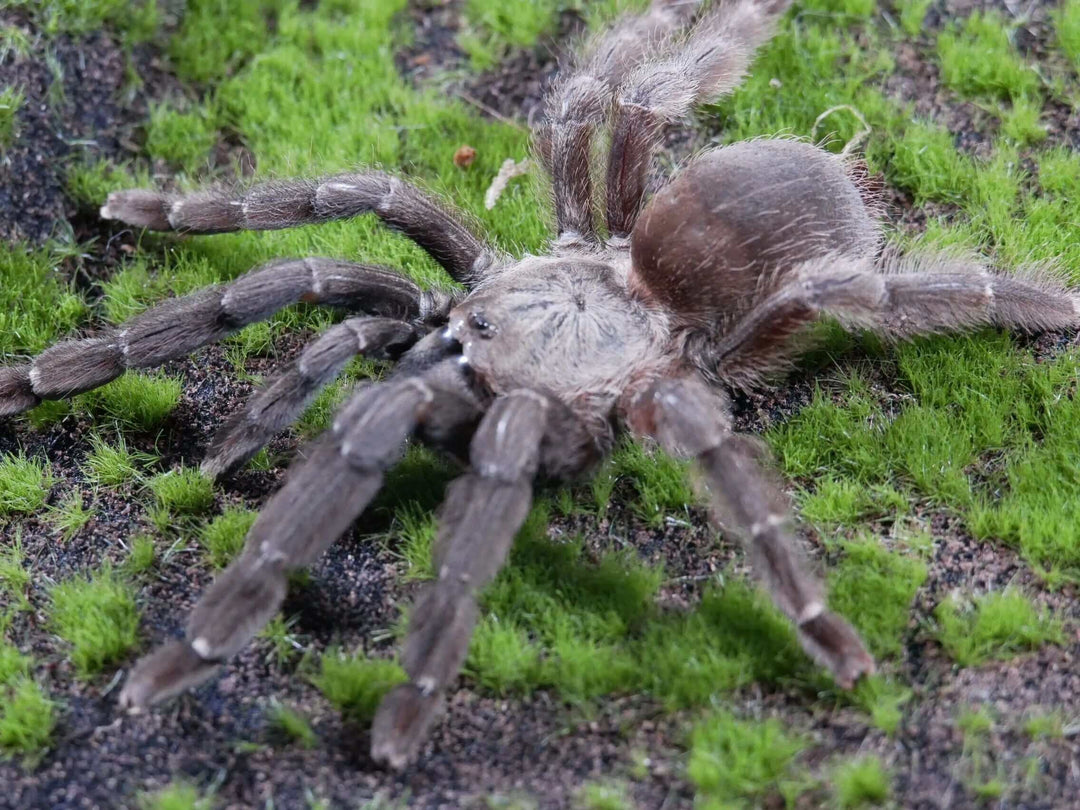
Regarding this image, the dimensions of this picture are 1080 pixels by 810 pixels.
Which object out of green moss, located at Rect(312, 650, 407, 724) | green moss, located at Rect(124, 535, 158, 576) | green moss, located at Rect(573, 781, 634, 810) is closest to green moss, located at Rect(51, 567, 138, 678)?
green moss, located at Rect(124, 535, 158, 576)

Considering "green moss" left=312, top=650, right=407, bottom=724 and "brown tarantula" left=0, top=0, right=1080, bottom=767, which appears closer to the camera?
"brown tarantula" left=0, top=0, right=1080, bottom=767

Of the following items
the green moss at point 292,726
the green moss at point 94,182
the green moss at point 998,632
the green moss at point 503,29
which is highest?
the green moss at point 503,29

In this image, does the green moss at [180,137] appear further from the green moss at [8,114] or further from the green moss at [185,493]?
the green moss at [185,493]

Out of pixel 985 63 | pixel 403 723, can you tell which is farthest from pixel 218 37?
pixel 403 723

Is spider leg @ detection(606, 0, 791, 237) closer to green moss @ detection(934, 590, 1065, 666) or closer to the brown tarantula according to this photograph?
the brown tarantula

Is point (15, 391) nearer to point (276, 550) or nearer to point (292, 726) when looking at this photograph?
point (276, 550)

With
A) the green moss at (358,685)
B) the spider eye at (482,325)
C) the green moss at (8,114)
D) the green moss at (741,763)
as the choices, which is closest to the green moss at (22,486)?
the green moss at (358,685)
